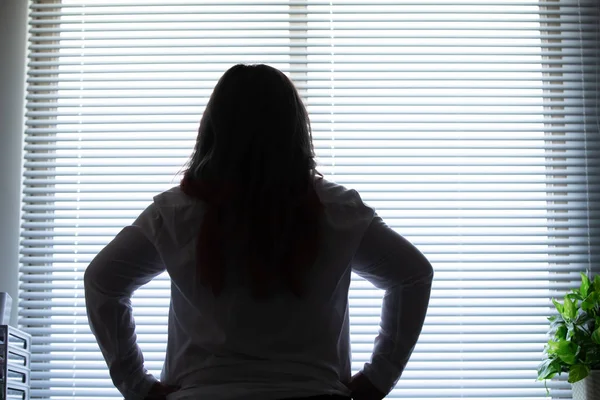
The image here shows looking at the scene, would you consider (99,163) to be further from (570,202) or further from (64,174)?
(570,202)

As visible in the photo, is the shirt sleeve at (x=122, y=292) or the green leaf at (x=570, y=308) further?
the green leaf at (x=570, y=308)

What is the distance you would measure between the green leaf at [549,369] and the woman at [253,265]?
1.02m

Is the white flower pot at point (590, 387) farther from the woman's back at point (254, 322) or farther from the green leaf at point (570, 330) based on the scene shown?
the woman's back at point (254, 322)

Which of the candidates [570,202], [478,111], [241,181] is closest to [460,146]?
[478,111]

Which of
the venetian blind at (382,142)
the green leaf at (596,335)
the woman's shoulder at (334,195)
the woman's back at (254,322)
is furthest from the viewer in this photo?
the venetian blind at (382,142)

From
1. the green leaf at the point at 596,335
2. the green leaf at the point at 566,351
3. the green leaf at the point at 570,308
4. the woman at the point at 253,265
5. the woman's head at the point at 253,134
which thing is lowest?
the green leaf at the point at 566,351

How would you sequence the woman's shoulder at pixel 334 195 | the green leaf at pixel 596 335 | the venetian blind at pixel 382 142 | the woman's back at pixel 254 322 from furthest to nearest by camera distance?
the venetian blind at pixel 382 142, the green leaf at pixel 596 335, the woman's shoulder at pixel 334 195, the woman's back at pixel 254 322

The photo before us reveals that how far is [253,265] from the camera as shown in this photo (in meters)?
1.26

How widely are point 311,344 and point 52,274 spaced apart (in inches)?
62.4

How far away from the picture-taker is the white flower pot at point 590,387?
2.19 metres

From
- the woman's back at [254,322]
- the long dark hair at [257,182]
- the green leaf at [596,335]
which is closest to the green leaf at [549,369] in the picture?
the green leaf at [596,335]

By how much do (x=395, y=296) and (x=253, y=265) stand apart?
328mm

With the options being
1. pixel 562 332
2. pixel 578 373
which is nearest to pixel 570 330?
pixel 562 332

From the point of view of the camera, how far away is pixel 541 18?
2.72 meters
